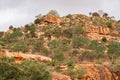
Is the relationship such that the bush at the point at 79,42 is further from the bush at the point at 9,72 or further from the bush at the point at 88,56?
the bush at the point at 9,72

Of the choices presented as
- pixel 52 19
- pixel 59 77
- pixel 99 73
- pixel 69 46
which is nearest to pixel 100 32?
pixel 52 19

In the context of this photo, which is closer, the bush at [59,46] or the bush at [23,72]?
the bush at [23,72]

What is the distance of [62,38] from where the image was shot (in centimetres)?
7175

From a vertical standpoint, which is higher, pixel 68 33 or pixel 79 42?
pixel 68 33

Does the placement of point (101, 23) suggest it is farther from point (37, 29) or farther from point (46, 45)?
point (46, 45)

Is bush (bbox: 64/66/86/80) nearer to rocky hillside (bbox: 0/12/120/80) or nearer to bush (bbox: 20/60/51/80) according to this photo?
rocky hillside (bbox: 0/12/120/80)

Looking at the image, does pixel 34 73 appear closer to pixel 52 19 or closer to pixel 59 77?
pixel 59 77

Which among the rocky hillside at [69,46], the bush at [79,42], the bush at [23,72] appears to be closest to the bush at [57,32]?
the rocky hillside at [69,46]

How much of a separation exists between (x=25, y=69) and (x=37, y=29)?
44.2 meters

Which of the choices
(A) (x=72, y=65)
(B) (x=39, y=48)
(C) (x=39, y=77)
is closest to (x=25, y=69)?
(C) (x=39, y=77)

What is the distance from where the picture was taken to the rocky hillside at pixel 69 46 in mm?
41906

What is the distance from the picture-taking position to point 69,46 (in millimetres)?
62000

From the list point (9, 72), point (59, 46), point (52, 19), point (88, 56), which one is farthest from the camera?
point (52, 19)

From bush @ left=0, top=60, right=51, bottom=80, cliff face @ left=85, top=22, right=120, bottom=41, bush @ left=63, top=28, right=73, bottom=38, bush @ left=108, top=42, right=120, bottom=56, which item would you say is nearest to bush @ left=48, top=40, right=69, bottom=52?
bush @ left=108, top=42, right=120, bottom=56
